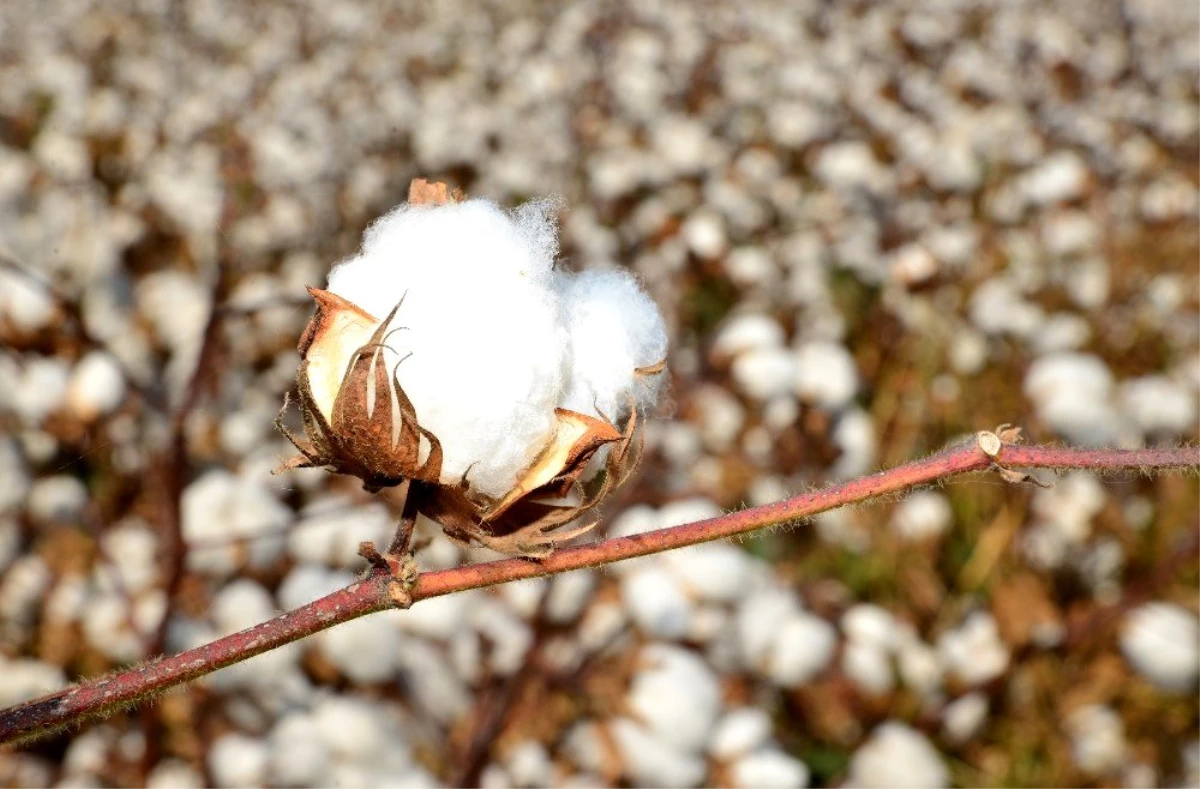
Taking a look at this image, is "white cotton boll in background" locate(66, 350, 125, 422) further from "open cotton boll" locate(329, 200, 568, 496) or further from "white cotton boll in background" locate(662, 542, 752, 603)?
"open cotton boll" locate(329, 200, 568, 496)

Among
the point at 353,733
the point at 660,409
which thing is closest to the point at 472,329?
the point at 660,409

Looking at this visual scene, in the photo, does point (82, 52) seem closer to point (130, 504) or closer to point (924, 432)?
point (130, 504)

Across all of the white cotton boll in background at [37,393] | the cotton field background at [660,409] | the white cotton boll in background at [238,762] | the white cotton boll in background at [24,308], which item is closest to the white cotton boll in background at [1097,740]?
the cotton field background at [660,409]

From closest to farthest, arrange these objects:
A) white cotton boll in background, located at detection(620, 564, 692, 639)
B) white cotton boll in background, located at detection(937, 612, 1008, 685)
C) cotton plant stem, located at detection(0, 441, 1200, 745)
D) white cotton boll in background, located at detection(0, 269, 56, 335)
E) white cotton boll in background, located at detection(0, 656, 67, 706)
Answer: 1. cotton plant stem, located at detection(0, 441, 1200, 745)
2. white cotton boll in background, located at detection(0, 656, 67, 706)
3. white cotton boll in background, located at detection(620, 564, 692, 639)
4. white cotton boll in background, located at detection(937, 612, 1008, 685)
5. white cotton boll in background, located at detection(0, 269, 56, 335)

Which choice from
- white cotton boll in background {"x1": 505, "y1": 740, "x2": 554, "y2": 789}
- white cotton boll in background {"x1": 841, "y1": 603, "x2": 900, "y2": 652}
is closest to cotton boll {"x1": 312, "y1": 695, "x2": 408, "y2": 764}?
white cotton boll in background {"x1": 505, "y1": 740, "x2": 554, "y2": 789}

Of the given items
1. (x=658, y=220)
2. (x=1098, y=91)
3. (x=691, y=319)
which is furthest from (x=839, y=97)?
(x=691, y=319)

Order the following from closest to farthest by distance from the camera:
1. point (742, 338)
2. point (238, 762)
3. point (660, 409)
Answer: point (660, 409) → point (238, 762) → point (742, 338)

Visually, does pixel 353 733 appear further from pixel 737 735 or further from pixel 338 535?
pixel 737 735

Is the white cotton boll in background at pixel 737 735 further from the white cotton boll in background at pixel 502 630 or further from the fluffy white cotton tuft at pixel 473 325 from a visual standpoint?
the fluffy white cotton tuft at pixel 473 325

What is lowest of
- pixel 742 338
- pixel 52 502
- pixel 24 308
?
pixel 742 338
